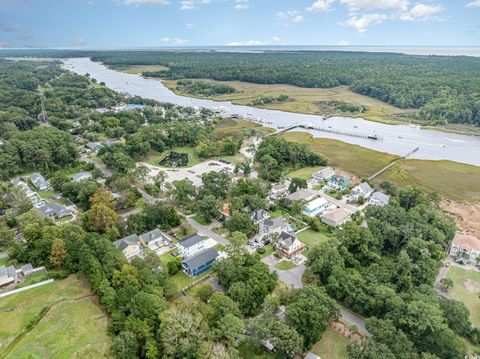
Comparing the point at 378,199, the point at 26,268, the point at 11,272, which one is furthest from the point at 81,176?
the point at 378,199

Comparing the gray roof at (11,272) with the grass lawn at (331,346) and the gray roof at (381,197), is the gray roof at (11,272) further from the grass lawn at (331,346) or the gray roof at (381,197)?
the gray roof at (381,197)

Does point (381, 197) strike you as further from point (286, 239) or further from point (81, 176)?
point (81, 176)

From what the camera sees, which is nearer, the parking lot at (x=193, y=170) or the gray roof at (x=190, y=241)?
the gray roof at (x=190, y=241)

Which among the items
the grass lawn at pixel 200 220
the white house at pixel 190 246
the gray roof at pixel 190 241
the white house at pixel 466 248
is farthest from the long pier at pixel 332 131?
the white house at pixel 190 246

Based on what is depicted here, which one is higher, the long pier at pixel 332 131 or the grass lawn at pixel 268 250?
the long pier at pixel 332 131

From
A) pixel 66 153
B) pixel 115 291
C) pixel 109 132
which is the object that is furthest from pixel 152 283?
pixel 109 132

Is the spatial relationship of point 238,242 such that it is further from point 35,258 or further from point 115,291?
point 35,258
